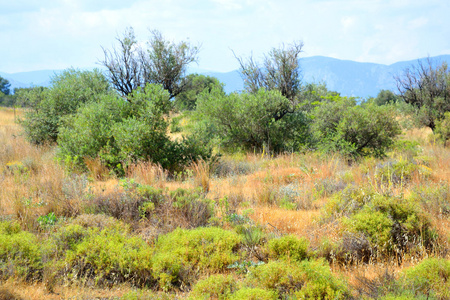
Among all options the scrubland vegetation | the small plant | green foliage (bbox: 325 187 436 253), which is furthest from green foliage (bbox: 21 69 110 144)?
green foliage (bbox: 325 187 436 253)

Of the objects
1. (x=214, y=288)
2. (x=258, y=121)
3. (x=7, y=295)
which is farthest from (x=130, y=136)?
(x=258, y=121)

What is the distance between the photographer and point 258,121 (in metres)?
12.9

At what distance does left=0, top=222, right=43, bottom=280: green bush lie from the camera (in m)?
3.50

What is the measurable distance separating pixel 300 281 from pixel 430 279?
1.25 metres

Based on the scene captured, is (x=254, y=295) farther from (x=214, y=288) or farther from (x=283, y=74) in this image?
(x=283, y=74)

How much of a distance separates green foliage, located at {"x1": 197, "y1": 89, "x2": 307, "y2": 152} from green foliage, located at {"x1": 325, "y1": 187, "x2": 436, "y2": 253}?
7.96m

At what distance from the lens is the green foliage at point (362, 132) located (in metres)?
11.6

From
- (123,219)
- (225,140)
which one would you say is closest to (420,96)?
(225,140)

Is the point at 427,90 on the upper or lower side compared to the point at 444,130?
upper

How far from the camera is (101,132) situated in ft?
28.4

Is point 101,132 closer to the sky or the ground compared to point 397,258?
closer to the sky

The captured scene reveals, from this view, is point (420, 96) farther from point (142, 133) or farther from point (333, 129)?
point (142, 133)

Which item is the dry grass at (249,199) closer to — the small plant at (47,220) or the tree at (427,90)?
the small plant at (47,220)

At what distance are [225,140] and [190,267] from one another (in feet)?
30.8
